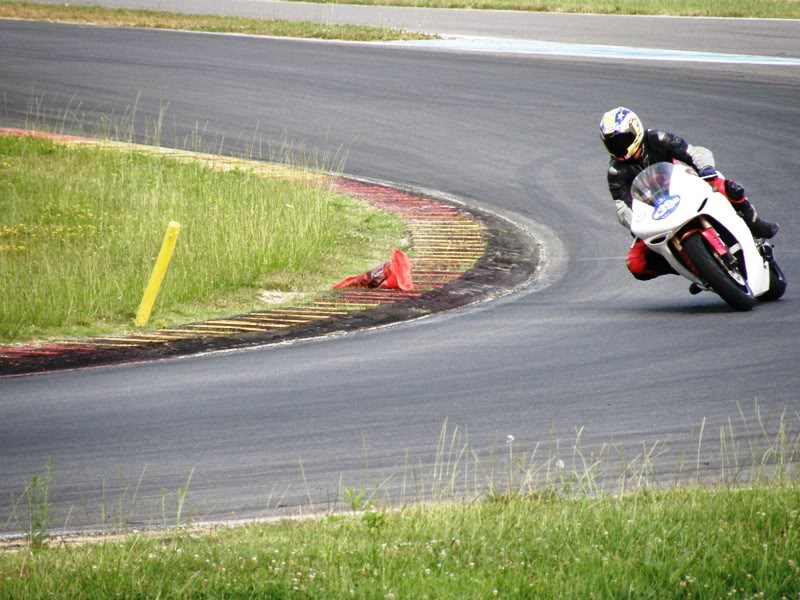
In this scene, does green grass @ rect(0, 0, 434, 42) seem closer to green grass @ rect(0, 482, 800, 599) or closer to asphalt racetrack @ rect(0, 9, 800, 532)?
asphalt racetrack @ rect(0, 9, 800, 532)

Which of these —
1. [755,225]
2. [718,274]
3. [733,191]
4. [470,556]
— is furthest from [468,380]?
[470,556]

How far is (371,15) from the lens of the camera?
3281 centimetres

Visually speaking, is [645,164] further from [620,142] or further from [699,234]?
[699,234]

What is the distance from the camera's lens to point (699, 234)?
977 centimetres

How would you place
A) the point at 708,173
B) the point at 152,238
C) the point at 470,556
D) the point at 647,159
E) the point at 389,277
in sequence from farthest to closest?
the point at 152,238
the point at 389,277
the point at 647,159
the point at 708,173
the point at 470,556

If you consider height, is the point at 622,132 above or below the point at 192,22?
above

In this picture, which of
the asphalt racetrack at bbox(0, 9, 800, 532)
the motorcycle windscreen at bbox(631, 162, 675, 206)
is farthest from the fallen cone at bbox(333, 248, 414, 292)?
the motorcycle windscreen at bbox(631, 162, 675, 206)

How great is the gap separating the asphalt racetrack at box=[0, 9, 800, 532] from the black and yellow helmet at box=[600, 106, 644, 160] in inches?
50.3

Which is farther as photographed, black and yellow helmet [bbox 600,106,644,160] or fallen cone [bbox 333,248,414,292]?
fallen cone [bbox 333,248,414,292]

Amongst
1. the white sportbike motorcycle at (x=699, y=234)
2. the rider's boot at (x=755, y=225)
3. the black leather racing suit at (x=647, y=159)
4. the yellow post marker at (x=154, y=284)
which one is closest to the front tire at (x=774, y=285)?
the white sportbike motorcycle at (x=699, y=234)

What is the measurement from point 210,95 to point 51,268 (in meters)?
10.4

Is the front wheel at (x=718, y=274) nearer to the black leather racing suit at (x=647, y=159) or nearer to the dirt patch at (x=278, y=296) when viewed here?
the black leather racing suit at (x=647, y=159)

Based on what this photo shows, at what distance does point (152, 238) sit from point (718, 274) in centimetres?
580

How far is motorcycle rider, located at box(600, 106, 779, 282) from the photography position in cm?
1009
